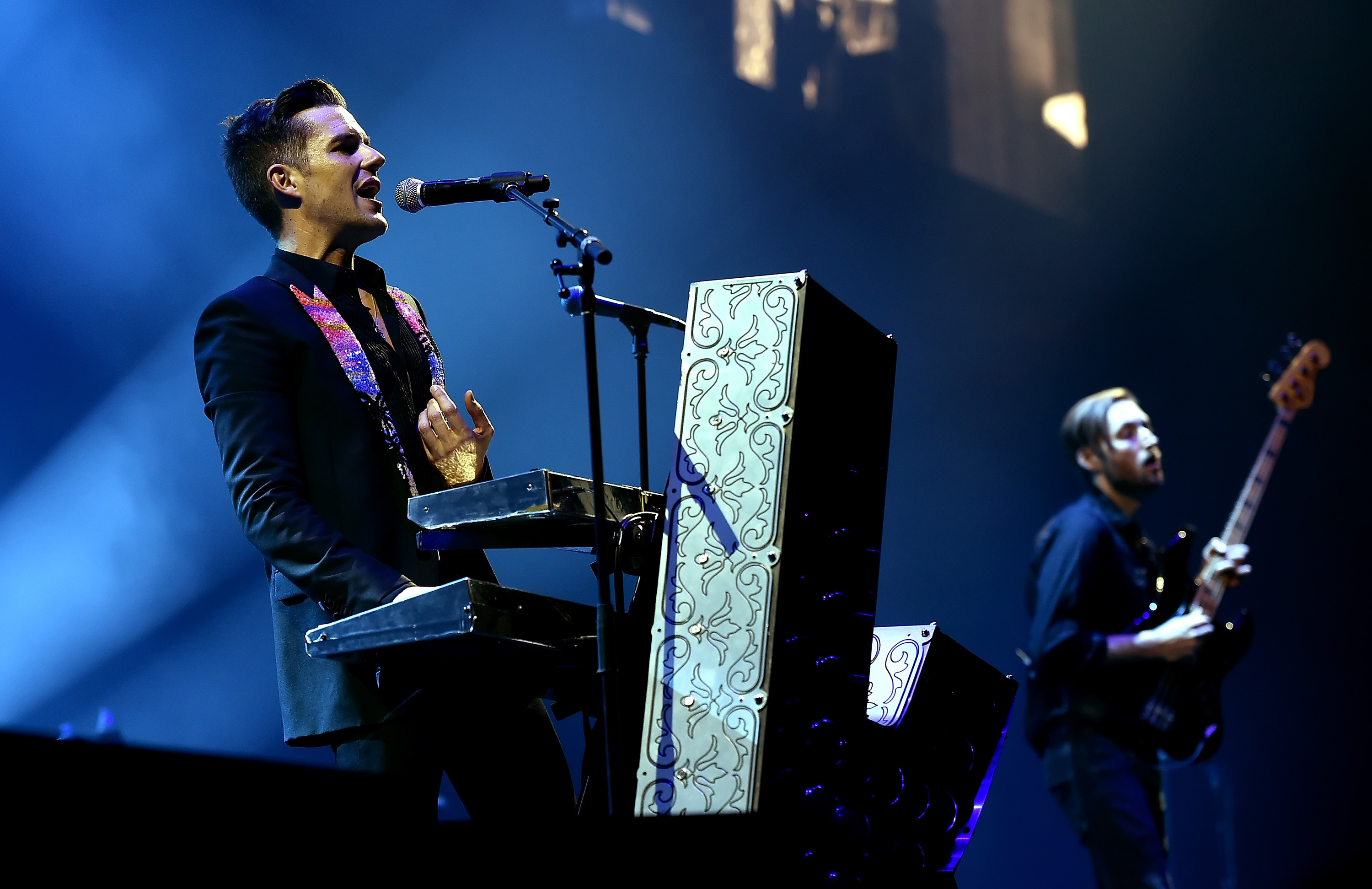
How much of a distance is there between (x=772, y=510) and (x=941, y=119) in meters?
4.34

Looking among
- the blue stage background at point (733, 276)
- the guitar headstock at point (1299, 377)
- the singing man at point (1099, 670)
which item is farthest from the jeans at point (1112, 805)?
the guitar headstock at point (1299, 377)

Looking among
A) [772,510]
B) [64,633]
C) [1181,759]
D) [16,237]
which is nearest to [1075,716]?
[1181,759]

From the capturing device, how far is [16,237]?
4.14 metres

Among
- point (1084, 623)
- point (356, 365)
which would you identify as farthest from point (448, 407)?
point (1084, 623)

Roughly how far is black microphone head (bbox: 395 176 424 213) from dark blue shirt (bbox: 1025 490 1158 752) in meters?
2.90

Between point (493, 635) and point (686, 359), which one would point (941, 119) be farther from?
point (493, 635)

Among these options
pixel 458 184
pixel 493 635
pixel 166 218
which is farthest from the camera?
pixel 166 218

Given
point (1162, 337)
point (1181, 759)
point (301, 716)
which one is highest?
point (1162, 337)

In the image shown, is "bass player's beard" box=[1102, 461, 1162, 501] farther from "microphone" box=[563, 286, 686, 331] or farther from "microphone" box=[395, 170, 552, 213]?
"microphone" box=[395, 170, 552, 213]

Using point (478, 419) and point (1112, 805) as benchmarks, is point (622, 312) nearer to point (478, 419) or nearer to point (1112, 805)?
point (478, 419)

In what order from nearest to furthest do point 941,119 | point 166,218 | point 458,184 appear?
point 458,184 < point 166,218 < point 941,119

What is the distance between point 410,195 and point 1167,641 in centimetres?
320

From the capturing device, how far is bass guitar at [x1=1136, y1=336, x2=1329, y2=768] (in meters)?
4.11

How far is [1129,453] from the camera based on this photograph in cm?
459
